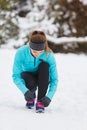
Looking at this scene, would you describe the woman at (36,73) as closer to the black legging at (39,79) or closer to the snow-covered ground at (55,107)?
the black legging at (39,79)

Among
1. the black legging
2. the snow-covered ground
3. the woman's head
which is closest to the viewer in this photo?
the snow-covered ground

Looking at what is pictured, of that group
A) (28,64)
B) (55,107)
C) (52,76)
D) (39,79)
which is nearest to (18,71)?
(28,64)

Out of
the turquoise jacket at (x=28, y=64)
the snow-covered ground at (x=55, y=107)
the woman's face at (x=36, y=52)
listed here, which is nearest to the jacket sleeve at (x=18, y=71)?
the turquoise jacket at (x=28, y=64)

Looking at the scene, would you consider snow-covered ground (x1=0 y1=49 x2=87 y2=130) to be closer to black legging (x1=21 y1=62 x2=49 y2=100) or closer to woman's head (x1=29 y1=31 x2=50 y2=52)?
black legging (x1=21 y1=62 x2=49 y2=100)

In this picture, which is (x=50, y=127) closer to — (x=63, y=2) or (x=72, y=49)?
(x=72, y=49)

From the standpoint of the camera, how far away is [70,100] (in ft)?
21.7

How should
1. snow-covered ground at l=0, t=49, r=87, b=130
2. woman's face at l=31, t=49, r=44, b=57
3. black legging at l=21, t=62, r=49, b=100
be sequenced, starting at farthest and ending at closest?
black legging at l=21, t=62, r=49, b=100
woman's face at l=31, t=49, r=44, b=57
snow-covered ground at l=0, t=49, r=87, b=130

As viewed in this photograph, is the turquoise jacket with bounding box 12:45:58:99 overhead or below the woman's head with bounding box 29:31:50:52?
below

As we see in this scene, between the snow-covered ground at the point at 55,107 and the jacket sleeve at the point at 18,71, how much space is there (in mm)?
281

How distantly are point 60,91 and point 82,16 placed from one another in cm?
501

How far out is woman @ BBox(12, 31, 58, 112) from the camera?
549 cm

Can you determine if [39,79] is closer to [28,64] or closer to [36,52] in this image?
[28,64]

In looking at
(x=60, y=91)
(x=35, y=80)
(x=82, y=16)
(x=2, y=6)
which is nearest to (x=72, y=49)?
(x=82, y=16)

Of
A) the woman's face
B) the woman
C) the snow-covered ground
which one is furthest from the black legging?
the snow-covered ground
